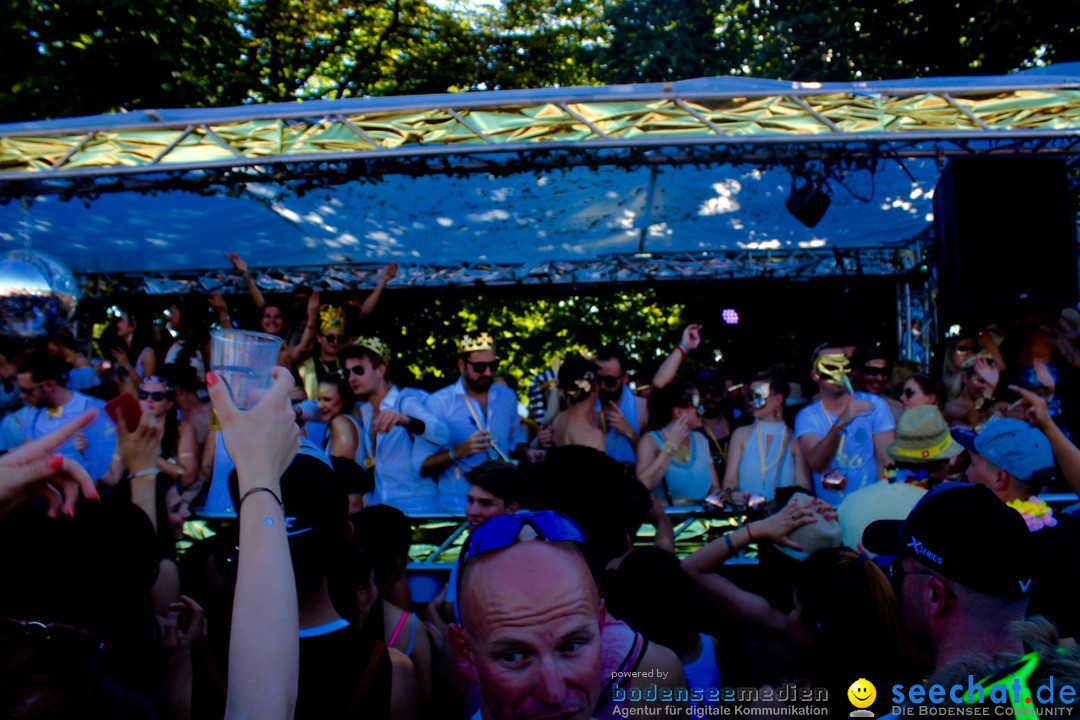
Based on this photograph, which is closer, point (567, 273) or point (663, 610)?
point (663, 610)

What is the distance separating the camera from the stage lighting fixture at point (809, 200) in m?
5.77

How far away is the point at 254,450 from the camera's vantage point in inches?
54.5

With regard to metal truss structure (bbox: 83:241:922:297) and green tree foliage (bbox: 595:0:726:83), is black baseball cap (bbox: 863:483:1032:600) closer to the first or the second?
metal truss structure (bbox: 83:241:922:297)

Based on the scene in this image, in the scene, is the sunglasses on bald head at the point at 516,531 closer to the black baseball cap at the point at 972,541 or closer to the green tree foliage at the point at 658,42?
the black baseball cap at the point at 972,541

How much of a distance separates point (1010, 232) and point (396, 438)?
4.53 meters

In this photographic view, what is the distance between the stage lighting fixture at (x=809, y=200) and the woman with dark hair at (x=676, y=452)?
2086 mm

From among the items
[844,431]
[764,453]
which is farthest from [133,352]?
[844,431]

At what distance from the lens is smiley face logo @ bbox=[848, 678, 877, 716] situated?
2.07m

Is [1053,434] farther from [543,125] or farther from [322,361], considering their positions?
[322,361]

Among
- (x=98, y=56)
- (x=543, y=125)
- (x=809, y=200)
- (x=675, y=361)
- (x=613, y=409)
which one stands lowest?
(x=613, y=409)

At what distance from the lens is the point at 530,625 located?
141 centimetres

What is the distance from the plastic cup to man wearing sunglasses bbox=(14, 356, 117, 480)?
3.58 metres

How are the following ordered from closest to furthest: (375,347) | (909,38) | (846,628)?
(846,628)
(375,347)
(909,38)

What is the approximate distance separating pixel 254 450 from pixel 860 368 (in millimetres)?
4719
